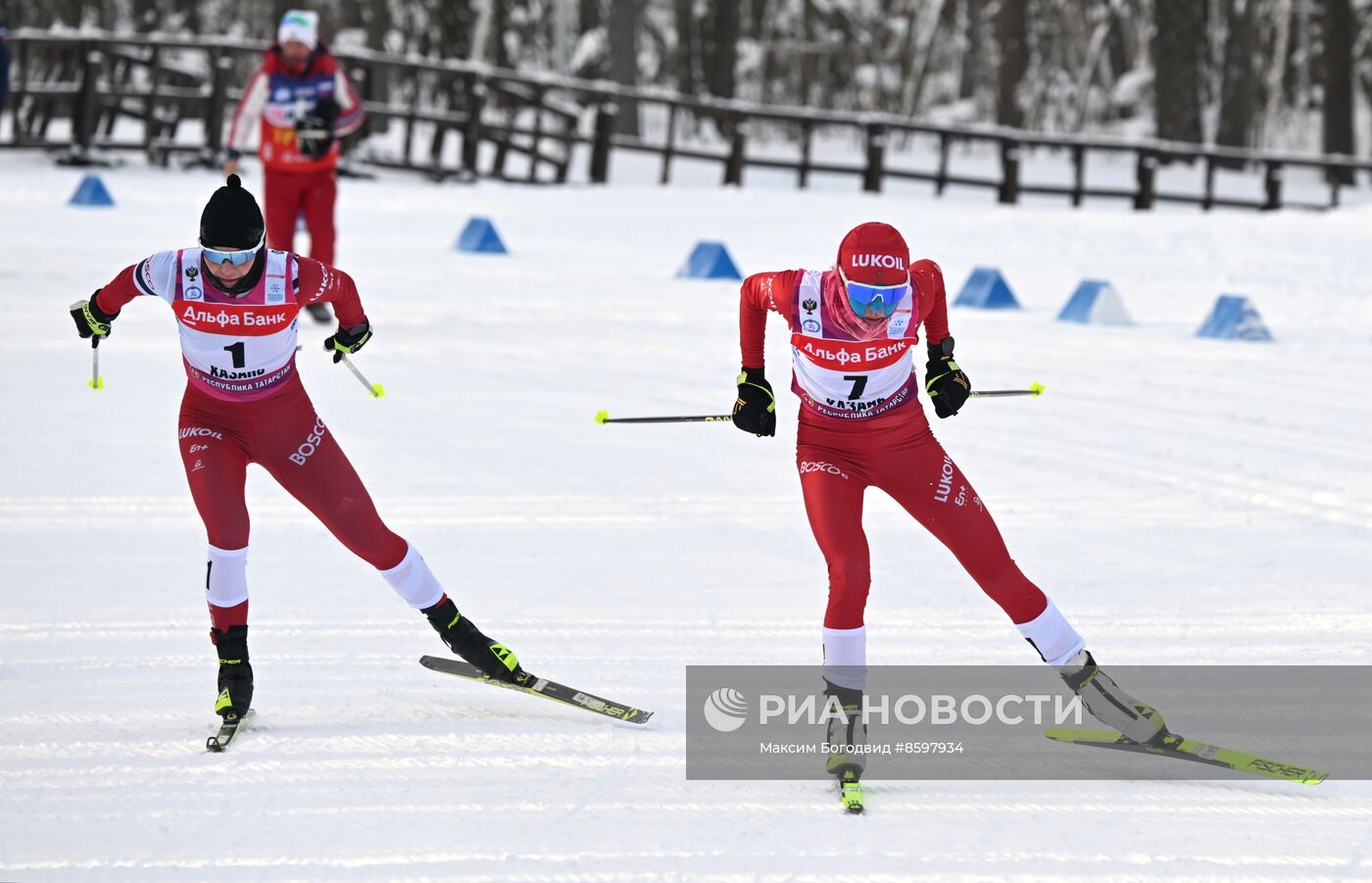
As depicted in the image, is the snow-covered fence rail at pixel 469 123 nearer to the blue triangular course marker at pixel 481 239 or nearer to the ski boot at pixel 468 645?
the blue triangular course marker at pixel 481 239

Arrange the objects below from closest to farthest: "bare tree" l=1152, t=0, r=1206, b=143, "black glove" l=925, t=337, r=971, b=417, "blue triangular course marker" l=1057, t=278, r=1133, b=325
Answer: "black glove" l=925, t=337, r=971, b=417 → "blue triangular course marker" l=1057, t=278, r=1133, b=325 → "bare tree" l=1152, t=0, r=1206, b=143

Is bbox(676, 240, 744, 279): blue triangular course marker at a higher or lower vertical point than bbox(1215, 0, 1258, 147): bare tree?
lower

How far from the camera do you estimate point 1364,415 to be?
8.67 m

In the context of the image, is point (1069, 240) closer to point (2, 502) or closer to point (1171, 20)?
point (2, 502)

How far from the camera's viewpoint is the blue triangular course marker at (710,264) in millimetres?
13008

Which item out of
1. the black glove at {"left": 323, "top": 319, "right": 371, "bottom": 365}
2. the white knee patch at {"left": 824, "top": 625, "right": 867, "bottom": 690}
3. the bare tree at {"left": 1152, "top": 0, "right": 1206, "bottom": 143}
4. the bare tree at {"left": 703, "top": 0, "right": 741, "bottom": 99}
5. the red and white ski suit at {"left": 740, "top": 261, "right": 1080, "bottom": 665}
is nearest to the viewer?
the white knee patch at {"left": 824, "top": 625, "right": 867, "bottom": 690}

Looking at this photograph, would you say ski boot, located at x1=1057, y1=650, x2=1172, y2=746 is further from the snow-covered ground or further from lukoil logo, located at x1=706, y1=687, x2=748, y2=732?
lukoil logo, located at x1=706, y1=687, x2=748, y2=732

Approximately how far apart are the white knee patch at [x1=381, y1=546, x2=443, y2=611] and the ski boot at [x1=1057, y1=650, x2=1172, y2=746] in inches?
72.8

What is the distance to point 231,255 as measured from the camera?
4.50m

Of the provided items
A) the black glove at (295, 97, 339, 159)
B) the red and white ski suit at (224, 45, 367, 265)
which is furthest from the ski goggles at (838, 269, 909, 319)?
the black glove at (295, 97, 339, 159)

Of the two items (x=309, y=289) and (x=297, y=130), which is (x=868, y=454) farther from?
(x=297, y=130)

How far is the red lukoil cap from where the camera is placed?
4.43m

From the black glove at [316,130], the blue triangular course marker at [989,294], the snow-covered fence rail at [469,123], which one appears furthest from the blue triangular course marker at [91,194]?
the blue triangular course marker at [989,294]

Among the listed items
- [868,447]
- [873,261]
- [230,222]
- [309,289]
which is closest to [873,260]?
[873,261]
